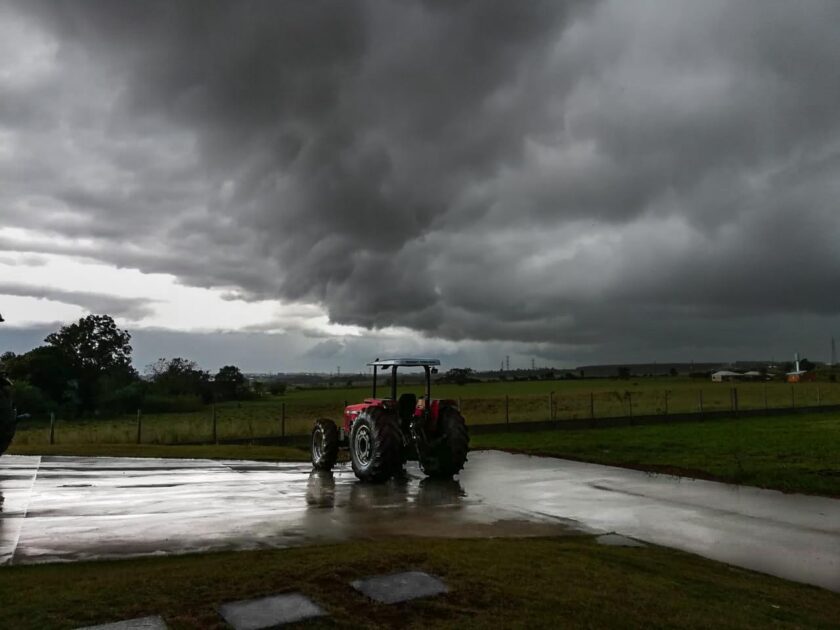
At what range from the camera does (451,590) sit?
522 centimetres

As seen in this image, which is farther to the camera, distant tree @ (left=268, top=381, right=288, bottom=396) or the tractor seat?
distant tree @ (left=268, top=381, right=288, bottom=396)

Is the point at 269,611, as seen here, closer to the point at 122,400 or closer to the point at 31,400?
the point at 31,400

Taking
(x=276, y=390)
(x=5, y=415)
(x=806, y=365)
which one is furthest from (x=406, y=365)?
(x=806, y=365)

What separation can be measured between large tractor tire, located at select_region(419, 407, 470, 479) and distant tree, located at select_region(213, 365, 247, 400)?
66.9 metres

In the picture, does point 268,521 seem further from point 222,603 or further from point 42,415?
point 42,415

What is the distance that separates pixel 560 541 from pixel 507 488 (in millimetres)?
4360

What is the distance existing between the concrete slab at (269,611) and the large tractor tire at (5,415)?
9.92 m

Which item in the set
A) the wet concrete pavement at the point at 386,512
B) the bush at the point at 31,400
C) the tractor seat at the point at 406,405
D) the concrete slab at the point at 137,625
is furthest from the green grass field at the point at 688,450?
the bush at the point at 31,400

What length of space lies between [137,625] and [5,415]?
1012 cm

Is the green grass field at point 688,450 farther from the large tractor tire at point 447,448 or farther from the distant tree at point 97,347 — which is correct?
the distant tree at point 97,347

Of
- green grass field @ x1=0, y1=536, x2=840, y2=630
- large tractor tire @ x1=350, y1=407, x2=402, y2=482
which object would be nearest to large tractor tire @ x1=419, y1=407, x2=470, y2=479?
large tractor tire @ x1=350, y1=407, x2=402, y2=482

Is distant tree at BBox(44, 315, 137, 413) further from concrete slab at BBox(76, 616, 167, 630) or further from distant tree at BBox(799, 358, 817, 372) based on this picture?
distant tree at BBox(799, 358, 817, 372)

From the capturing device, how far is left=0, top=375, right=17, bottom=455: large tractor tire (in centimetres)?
1243

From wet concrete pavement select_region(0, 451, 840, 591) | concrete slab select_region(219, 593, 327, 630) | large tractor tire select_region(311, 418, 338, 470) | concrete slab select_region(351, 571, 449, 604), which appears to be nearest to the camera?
concrete slab select_region(219, 593, 327, 630)
